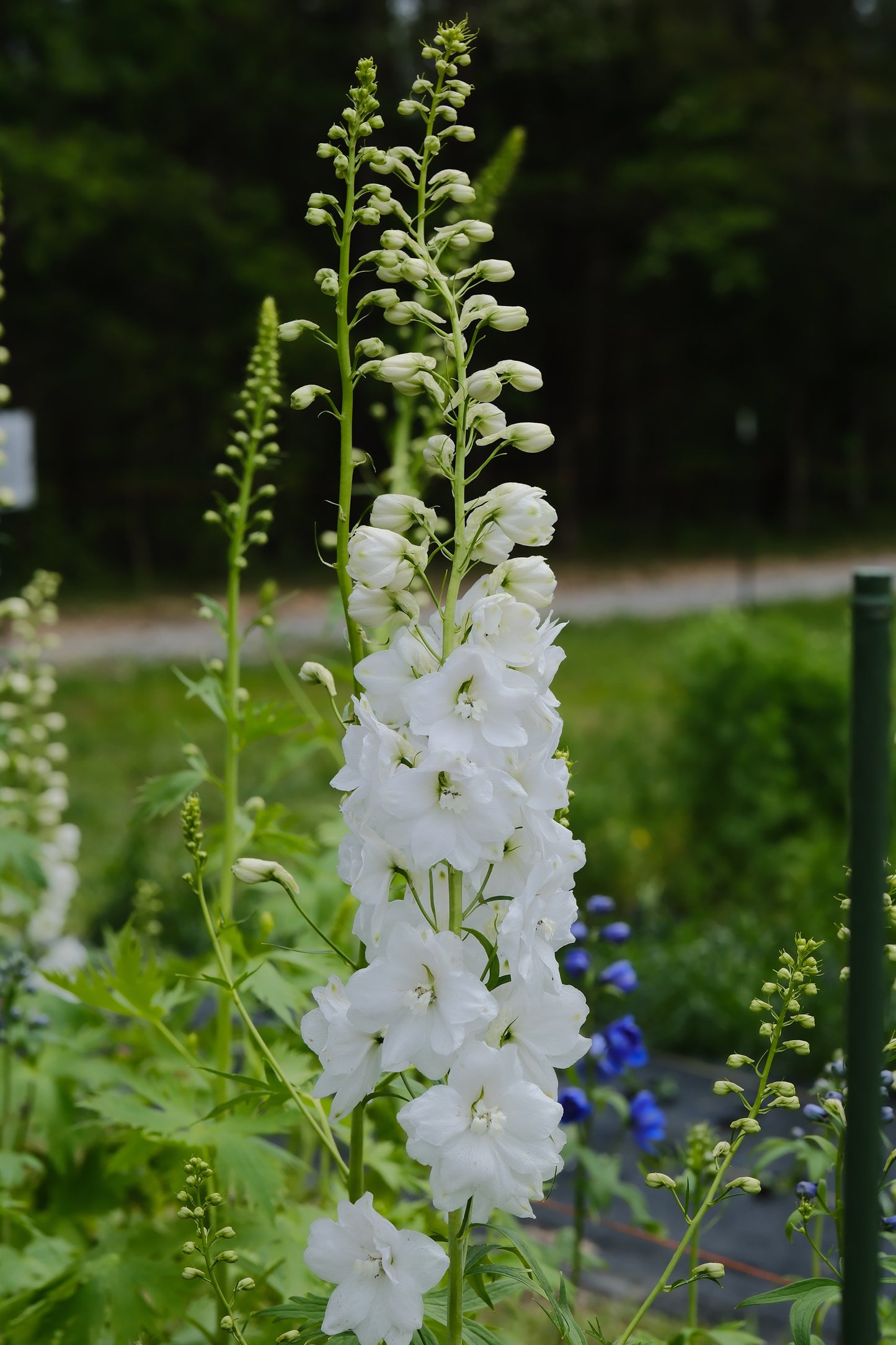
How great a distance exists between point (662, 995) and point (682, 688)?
2.04 m

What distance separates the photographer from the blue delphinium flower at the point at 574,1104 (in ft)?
8.19

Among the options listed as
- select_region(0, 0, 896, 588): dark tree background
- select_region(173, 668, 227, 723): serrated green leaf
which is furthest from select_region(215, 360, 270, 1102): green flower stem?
select_region(0, 0, 896, 588): dark tree background

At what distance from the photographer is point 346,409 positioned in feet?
4.94

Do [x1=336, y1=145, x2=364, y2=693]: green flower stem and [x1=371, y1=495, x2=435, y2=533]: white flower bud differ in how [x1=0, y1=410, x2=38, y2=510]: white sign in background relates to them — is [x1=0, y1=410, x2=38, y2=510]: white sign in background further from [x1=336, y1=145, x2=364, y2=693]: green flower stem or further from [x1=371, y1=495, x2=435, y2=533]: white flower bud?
[x1=371, y1=495, x2=435, y2=533]: white flower bud

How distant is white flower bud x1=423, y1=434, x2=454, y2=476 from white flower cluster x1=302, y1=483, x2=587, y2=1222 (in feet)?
0.17

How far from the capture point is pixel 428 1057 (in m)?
1.33

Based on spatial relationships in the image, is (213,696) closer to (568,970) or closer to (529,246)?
(568,970)

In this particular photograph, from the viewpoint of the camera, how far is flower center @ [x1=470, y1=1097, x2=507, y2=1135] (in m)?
1.29

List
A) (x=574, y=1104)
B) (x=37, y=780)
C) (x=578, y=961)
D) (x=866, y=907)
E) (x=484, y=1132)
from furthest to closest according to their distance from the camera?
(x=37, y=780) < (x=578, y=961) < (x=574, y=1104) < (x=484, y=1132) < (x=866, y=907)

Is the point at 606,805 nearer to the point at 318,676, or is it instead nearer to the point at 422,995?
the point at 318,676

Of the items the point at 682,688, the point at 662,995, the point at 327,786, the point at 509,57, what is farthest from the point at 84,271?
the point at 662,995

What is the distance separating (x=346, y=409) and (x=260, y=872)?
1.78 ft

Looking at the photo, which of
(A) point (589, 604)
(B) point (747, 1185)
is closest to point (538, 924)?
(B) point (747, 1185)

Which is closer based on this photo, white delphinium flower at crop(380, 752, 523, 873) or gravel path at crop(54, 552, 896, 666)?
white delphinium flower at crop(380, 752, 523, 873)
